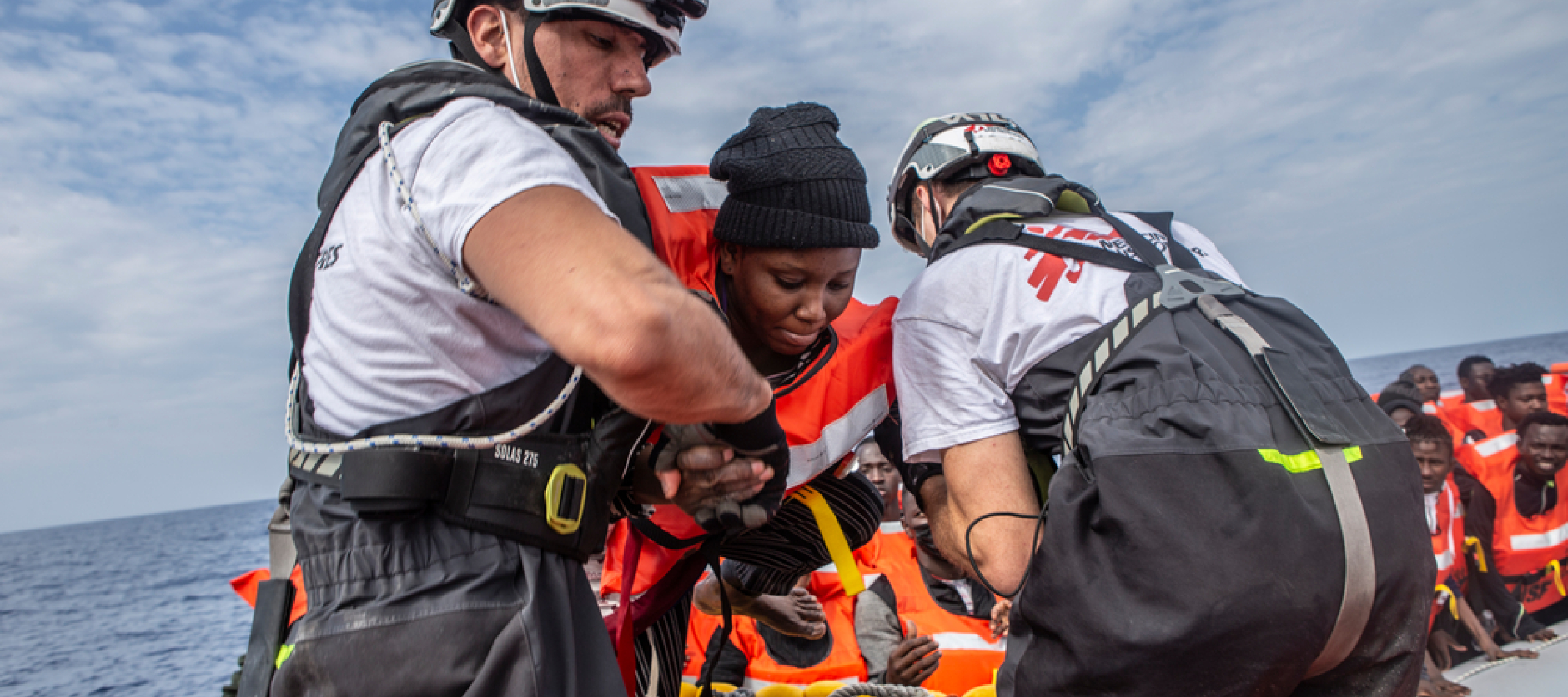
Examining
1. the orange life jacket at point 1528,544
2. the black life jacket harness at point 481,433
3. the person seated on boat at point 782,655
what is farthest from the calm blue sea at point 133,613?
the orange life jacket at point 1528,544

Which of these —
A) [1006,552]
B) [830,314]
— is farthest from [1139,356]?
[830,314]

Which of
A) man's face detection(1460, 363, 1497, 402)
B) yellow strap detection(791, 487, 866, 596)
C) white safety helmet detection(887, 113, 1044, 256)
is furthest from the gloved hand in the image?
man's face detection(1460, 363, 1497, 402)

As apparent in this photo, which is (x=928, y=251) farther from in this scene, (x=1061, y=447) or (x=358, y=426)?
(x=358, y=426)

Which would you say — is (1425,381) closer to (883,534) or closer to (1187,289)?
(883,534)

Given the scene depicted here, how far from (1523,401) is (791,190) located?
398 inches

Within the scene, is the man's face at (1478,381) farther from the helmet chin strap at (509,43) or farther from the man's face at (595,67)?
the helmet chin strap at (509,43)

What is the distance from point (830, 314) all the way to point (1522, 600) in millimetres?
8111

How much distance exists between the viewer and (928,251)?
3.50m

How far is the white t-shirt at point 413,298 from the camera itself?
1255 mm

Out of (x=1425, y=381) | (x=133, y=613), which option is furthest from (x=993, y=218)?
(x=133, y=613)

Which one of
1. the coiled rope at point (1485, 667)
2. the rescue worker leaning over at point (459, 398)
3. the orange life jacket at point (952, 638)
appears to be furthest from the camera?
the coiled rope at point (1485, 667)

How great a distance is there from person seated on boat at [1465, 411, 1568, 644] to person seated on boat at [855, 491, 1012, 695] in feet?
14.8

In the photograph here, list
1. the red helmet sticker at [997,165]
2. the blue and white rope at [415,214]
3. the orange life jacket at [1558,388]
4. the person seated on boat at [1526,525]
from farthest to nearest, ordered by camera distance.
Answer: the orange life jacket at [1558,388]
the person seated on boat at [1526,525]
the red helmet sticker at [997,165]
the blue and white rope at [415,214]

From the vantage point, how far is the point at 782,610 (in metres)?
5.35
